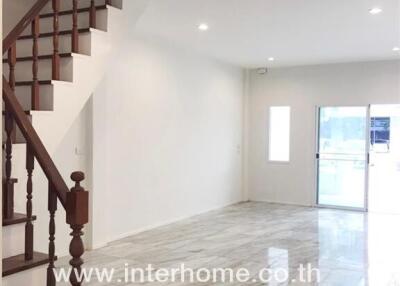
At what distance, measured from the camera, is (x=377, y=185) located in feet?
28.2

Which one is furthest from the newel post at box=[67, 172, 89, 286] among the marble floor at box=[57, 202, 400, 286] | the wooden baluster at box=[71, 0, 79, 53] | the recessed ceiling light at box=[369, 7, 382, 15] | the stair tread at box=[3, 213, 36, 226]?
the recessed ceiling light at box=[369, 7, 382, 15]

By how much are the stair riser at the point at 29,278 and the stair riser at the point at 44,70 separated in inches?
63.8

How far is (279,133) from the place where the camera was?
937 cm

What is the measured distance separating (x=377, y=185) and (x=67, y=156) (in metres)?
6.21

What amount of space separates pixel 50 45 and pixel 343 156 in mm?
6543

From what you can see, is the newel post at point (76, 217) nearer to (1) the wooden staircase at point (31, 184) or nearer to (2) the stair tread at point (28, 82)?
(1) the wooden staircase at point (31, 184)

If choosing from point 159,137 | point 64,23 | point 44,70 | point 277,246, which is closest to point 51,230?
point 44,70

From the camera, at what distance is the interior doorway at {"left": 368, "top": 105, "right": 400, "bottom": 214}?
8.34 m

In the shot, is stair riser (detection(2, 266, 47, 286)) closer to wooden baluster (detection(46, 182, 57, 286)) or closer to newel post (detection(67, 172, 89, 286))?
wooden baluster (detection(46, 182, 57, 286))

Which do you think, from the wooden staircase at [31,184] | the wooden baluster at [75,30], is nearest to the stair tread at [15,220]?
the wooden staircase at [31,184]

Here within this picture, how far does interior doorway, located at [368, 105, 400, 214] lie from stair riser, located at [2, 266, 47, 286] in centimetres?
725

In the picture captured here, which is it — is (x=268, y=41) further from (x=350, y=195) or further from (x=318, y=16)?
(x=350, y=195)

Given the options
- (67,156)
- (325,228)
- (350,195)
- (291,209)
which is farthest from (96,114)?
(350,195)

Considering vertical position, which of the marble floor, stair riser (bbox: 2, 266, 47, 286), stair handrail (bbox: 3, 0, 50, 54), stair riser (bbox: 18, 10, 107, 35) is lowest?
the marble floor
